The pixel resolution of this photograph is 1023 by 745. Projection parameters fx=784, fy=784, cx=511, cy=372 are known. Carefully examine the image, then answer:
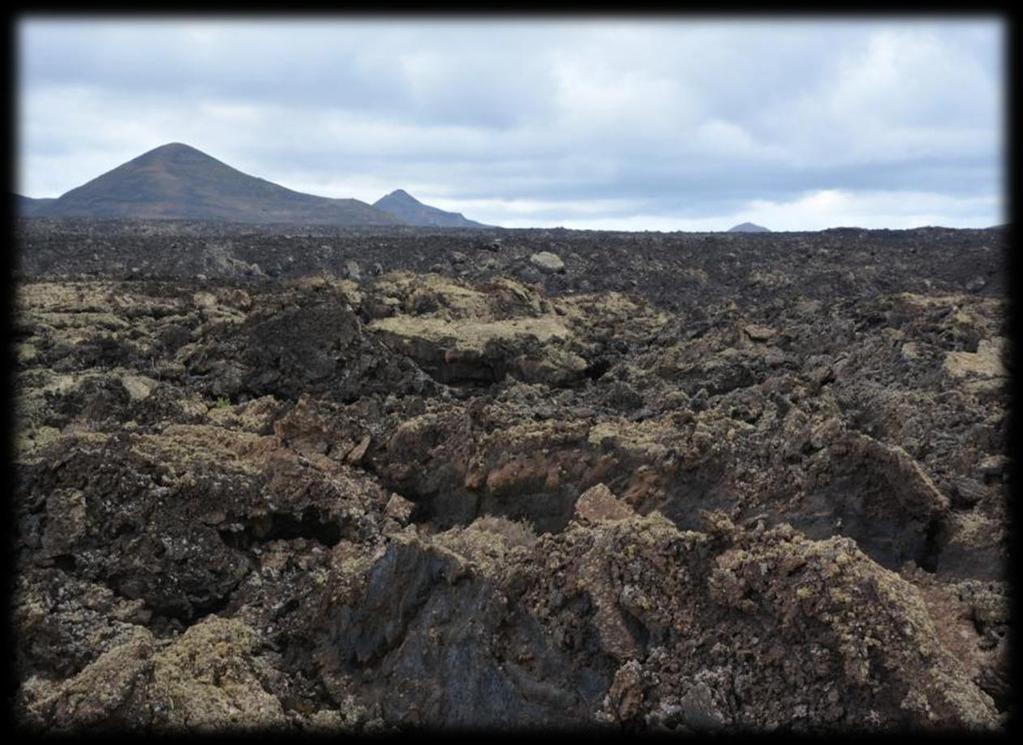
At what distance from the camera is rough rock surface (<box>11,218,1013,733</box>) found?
14.9ft

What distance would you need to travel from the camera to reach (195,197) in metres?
129

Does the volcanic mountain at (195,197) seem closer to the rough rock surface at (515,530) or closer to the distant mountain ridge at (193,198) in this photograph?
the distant mountain ridge at (193,198)

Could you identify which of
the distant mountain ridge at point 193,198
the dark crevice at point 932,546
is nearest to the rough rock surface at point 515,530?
the dark crevice at point 932,546

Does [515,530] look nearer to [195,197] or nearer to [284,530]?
[284,530]

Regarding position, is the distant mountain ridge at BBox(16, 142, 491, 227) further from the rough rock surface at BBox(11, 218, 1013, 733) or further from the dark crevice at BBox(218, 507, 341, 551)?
the dark crevice at BBox(218, 507, 341, 551)

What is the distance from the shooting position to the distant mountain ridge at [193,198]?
116938 mm

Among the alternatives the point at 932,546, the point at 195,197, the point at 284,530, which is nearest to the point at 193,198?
the point at 195,197

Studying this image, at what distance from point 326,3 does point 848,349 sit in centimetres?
1164

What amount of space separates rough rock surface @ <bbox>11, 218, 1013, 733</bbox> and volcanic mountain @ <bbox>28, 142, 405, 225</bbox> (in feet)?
341

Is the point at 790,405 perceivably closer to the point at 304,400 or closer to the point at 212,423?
the point at 304,400

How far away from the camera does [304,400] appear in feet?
33.8

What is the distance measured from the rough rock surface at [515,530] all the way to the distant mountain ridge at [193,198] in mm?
102237

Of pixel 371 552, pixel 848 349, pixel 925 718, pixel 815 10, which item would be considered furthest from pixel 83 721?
pixel 848 349

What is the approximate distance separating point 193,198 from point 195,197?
70 centimetres
